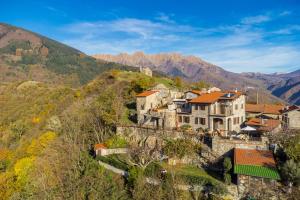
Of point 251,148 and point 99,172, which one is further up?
point 251,148

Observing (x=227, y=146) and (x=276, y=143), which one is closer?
(x=276, y=143)

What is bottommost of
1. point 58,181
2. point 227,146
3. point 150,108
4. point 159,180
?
point 58,181

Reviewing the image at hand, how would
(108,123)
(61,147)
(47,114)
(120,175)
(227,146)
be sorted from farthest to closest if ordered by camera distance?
1. (47,114)
2. (61,147)
3. (108,123)
4. (120,175)
5. (227,146)

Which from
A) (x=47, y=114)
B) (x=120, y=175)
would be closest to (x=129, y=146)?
(x=120, y=175)

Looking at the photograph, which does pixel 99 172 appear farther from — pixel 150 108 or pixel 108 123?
pixel 150 108

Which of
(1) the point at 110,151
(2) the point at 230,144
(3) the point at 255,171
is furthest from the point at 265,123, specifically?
(1) the point at 110,151

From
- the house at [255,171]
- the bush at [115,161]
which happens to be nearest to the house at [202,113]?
the house at [255,171]
